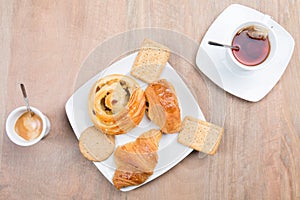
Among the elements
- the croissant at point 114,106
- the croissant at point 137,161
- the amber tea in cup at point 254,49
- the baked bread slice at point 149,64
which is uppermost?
the amber tea in cup at point 254,49

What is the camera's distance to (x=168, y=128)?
1.17m

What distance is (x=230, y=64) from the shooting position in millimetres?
1199

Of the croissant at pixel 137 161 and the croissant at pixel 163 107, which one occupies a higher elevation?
the croissant at pixel 163 107

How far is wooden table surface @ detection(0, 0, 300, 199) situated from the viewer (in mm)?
1224

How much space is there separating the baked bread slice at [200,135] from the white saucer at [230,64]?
0.11m

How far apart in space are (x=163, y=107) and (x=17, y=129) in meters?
0.38

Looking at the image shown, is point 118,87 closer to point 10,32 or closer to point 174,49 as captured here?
point 174,49

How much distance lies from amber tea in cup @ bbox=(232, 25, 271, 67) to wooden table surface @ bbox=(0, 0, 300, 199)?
0.11 meters

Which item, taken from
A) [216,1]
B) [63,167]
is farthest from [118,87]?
[216,1]

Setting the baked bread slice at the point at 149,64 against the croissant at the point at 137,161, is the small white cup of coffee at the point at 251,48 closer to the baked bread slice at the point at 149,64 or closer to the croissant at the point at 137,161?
the baked bread slice at the point at 149,64

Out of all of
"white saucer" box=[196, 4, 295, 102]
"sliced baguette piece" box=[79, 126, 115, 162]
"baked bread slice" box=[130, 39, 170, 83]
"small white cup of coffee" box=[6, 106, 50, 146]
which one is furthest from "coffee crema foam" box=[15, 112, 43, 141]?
"white saucer" box=[196, 4, 295, 102]

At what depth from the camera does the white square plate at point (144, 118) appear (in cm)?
118

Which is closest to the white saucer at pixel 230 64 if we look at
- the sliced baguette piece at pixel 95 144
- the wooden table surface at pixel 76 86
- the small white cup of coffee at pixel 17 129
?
the wooden table surface at pixel 76 86

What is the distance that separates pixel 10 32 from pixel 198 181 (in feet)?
2.14
